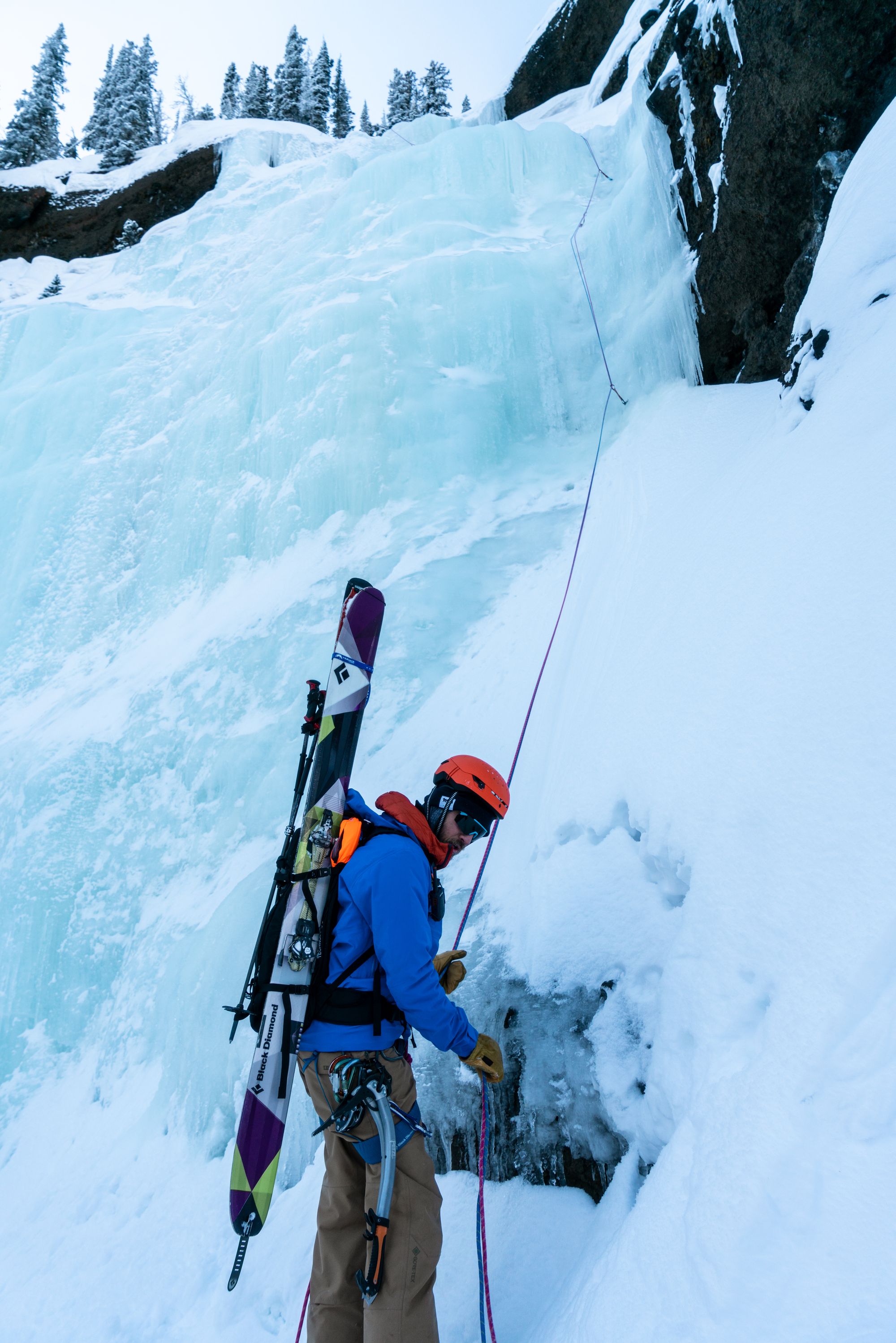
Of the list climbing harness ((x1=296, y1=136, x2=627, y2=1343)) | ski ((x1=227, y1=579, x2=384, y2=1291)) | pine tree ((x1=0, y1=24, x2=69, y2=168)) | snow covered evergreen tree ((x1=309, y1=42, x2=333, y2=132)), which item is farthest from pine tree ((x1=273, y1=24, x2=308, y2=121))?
ski ((x1=227, y1=579, x2=384, y2=1291))

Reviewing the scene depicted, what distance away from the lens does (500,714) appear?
4.59 metres

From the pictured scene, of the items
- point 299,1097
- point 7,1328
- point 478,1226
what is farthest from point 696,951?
point 7,1328

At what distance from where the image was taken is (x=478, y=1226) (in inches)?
91.4

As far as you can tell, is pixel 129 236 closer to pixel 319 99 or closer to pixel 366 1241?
pixel 319 99

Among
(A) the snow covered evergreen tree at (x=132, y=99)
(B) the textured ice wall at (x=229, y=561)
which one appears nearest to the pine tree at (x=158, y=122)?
(A) the snow covered evergreen tree at (x=132, y=99)

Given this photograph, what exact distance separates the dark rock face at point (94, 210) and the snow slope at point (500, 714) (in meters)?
5.01

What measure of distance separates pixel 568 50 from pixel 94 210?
1007 centimetres

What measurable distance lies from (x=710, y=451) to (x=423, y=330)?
12.0 feet

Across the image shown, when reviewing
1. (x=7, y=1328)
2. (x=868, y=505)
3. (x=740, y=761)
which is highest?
(x=868, y=505)

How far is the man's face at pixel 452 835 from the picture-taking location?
2316 mm

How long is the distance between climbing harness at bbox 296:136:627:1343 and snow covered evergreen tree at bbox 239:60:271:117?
66.7 feet

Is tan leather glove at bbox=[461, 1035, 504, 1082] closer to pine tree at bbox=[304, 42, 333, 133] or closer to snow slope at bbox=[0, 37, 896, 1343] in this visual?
snow slope at bbox=[0, 37, 896, 1343]

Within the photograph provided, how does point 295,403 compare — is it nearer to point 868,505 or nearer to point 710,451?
point 710,451

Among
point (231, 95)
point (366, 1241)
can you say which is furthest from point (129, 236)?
point (231, 95)
